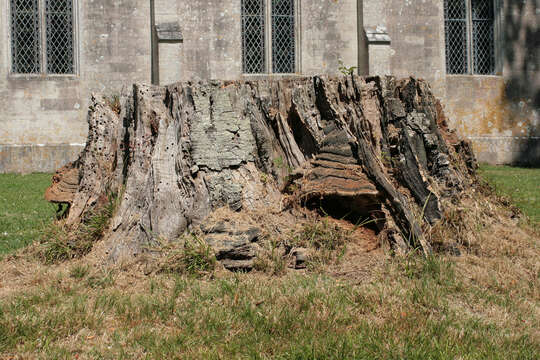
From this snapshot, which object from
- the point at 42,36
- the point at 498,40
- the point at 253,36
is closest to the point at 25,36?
the point at 42,36

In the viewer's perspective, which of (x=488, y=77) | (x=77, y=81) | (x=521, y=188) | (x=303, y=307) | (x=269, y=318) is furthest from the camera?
(x=488, y=77)

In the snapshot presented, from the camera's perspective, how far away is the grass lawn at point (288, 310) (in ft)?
8.91

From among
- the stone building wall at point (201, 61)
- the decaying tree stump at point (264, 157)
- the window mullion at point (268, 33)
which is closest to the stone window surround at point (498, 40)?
the stone building wall at point (201, 61)

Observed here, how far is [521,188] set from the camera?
9.70 metres

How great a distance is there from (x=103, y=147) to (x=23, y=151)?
34.1 ft

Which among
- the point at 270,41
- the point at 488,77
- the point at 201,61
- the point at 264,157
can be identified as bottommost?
the point at 264,157

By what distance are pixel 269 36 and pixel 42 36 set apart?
6.59 meters

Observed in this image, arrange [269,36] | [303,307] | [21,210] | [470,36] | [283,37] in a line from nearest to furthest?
[303,307], [21,210], [269,36], [283,37], [470,36]

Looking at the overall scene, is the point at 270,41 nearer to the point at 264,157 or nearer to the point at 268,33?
the point at 268,33

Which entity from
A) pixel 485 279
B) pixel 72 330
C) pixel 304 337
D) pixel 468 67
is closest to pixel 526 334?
pixel 485 279

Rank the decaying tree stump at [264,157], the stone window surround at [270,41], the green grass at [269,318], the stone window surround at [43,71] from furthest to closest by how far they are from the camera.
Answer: the stone window surround at [270,41], the stone window surround at [43,71], the decaying tree stump at [264,157], the green grass at [269,318]

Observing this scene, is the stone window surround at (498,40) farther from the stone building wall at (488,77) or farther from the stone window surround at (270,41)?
the stone window surround at (270,41)

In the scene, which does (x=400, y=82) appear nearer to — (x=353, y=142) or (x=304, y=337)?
(x=353, y=142)

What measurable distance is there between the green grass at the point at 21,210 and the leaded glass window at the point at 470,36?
12677mm
